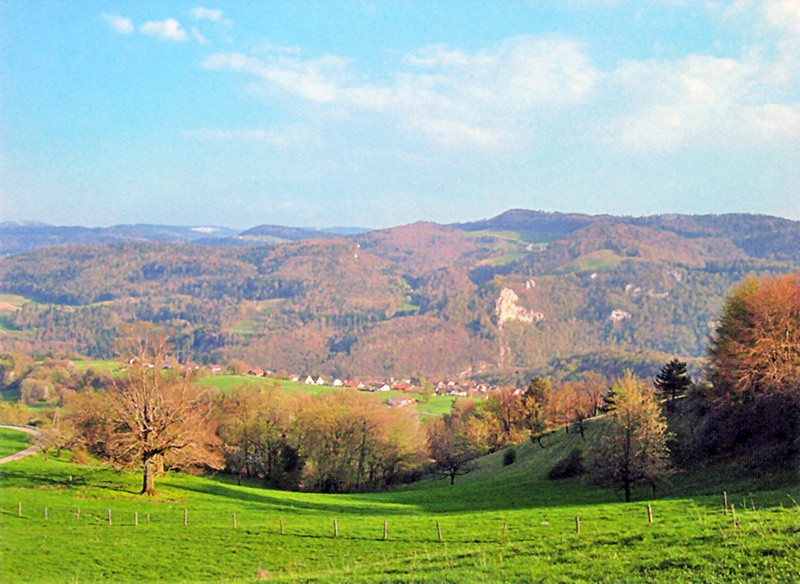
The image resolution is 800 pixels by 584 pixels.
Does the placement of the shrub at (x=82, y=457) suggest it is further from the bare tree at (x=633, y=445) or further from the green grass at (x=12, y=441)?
the bare tree at (x=633, y=445)

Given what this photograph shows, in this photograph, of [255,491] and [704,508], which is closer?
[704,508]

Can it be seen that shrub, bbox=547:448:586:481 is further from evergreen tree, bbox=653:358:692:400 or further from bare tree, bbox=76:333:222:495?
bare tree, bbox=76:333:222:495

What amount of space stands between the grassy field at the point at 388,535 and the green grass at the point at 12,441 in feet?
52.3

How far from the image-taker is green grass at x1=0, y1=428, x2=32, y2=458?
5989 centimetres

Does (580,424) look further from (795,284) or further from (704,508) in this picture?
(704,508)

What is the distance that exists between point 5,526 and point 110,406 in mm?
18044

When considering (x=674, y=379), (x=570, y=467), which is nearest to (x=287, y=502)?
(x=570, y=467)

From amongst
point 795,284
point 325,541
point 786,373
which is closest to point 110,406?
point 325,541

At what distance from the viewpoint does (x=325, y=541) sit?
27.6m

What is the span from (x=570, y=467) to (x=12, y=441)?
57.5 meters

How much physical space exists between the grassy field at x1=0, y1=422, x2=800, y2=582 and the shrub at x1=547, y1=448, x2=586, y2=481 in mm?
1925

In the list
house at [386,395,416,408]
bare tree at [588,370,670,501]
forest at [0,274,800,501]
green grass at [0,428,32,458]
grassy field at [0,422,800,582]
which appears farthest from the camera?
house at [386,395,416,408]

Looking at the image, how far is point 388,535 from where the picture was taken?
27.9m

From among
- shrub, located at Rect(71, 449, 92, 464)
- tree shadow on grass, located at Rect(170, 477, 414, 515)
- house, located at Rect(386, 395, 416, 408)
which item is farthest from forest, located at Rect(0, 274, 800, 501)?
house, located at Rect(386, 395, 416, 408)
